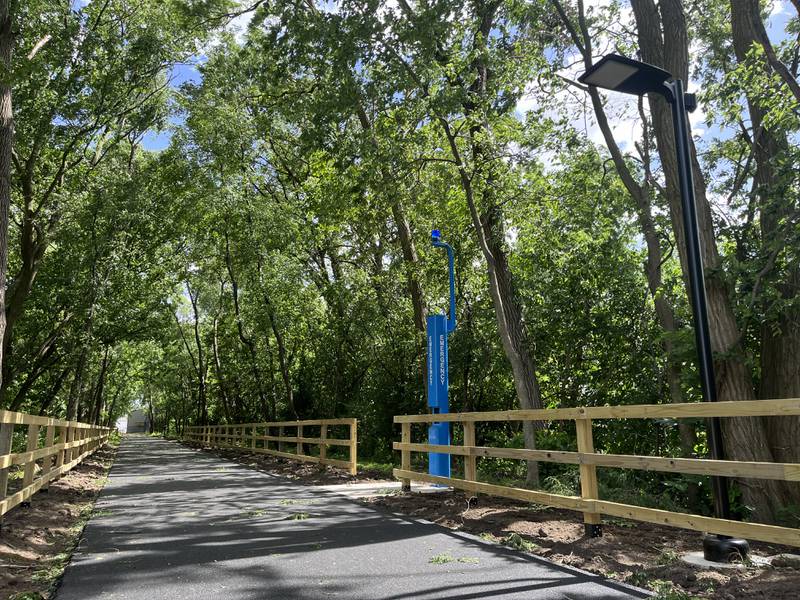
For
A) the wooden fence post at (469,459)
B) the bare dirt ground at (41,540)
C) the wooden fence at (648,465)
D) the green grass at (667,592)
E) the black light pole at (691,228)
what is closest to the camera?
the green grass at (667,592)

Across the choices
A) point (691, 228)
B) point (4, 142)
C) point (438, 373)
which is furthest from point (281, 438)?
point (691, 228)

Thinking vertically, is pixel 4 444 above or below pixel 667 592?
above

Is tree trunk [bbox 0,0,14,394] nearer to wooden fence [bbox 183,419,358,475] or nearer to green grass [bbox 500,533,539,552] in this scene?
wooden fence [bbox 183,419,358,475]

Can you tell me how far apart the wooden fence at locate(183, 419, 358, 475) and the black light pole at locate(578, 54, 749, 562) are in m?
7.31

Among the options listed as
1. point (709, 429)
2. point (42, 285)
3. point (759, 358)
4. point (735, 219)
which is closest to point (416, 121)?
point (735, 219)

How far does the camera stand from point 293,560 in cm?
487

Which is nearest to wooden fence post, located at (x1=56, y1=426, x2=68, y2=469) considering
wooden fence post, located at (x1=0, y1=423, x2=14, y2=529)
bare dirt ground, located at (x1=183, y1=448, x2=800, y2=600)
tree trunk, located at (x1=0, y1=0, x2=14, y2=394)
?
tree trunk, located at (x1=0, y1=0, x2=14, y2=394)

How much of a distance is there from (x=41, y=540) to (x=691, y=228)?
658 cm

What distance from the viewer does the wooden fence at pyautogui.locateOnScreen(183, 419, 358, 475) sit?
38.8 feet

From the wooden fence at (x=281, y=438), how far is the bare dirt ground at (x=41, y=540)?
14.1ft

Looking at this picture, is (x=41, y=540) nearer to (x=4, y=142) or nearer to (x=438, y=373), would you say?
(x=4, y=142)

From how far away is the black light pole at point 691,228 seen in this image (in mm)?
4502

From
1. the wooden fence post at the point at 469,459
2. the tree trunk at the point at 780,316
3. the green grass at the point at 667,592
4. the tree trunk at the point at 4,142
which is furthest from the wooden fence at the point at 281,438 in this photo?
the green grass at the point at 667,592

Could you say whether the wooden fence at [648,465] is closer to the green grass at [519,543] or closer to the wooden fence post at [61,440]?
the green grass at [519,543]
